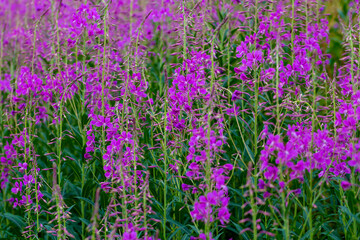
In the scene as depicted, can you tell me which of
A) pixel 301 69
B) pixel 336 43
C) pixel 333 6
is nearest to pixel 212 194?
pixel 301 69

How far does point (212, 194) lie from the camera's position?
9.54 ft

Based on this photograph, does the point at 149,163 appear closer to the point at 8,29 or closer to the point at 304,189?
the point at 304,189

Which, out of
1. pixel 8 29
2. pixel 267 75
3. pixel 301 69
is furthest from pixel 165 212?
pixel 8 29

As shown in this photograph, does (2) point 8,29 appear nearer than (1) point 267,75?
No

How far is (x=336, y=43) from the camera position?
7.93 meters

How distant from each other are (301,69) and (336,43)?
14.0 feet

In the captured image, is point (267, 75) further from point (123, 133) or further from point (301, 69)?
point (123, 133)

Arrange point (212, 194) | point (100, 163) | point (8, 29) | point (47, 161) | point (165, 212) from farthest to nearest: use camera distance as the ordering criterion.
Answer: point (8, 29) → point (47, 161) → point (100, 163) → point (165, 212) → point (212, 194)

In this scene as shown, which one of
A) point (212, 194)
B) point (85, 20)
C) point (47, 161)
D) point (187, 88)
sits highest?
point (85, 20)

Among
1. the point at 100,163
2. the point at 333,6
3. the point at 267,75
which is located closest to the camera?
the point at 267,75

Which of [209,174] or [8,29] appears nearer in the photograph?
[209,174]

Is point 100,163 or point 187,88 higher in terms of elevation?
point 187,88

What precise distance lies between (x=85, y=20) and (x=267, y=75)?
1.94 meters

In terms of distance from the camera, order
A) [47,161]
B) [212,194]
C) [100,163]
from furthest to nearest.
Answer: [47,161], [100,163], [212,194]
